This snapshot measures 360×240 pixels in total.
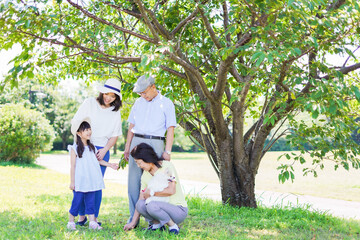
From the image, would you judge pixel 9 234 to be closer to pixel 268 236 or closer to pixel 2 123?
pixel 268 236

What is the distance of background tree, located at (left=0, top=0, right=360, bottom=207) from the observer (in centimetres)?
402

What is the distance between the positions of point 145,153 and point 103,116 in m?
0.75

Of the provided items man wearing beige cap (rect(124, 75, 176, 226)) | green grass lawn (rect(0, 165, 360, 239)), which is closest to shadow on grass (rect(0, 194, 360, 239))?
green grass lawn (rect(0, 165, 360, 239))

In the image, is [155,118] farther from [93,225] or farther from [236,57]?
[236,57]

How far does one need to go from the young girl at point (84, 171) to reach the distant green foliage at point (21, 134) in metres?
12.6

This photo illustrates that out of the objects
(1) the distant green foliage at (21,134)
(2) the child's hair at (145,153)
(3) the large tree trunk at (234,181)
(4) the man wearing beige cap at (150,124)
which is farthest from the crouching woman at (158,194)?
(1) the distant green foliage at (21,134)

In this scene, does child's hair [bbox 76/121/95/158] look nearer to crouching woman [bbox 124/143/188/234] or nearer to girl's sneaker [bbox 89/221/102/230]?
crouching woman [bbox 124/143/188/234]

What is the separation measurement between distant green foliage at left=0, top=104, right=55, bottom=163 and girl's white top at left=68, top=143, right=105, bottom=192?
A: 12.7 m

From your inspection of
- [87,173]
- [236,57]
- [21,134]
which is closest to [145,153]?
[87,173]

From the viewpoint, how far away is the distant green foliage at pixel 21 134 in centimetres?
1577

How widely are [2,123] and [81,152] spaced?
13.3 metres

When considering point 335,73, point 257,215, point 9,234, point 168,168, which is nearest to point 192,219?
point 257,215

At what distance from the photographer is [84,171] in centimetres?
425

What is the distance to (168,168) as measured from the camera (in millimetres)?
4141
